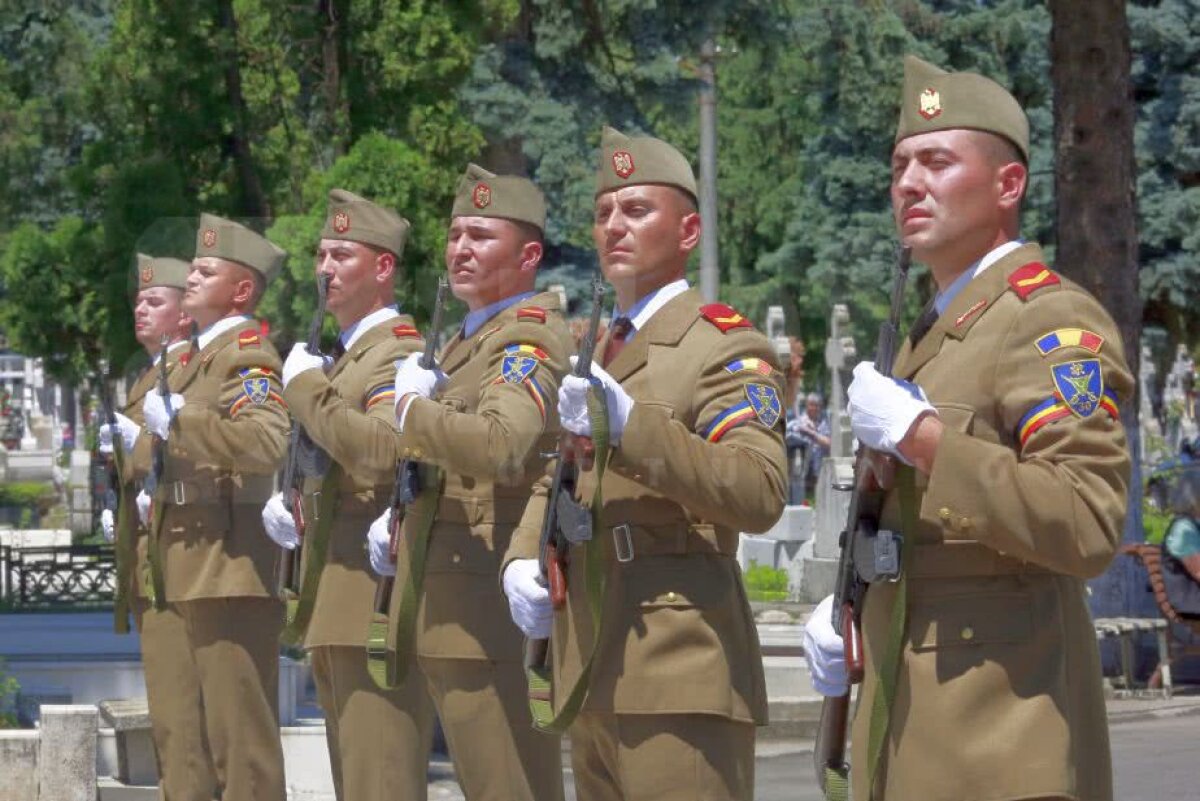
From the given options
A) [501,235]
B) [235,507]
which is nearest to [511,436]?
[501,235]

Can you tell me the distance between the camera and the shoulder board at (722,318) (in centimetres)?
552

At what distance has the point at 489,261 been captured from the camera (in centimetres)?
670

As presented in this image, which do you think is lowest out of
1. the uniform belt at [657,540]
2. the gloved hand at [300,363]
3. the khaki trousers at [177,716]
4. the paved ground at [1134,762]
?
the paved ground at [1134,762]

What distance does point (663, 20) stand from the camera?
20453mm

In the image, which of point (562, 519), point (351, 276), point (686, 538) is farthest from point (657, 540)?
point (351, 276)

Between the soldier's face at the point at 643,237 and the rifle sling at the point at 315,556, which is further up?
the soldier's face at the point at 643,237

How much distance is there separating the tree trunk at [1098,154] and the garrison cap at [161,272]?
6.51 meters

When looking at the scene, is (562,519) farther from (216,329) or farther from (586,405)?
(216,329)

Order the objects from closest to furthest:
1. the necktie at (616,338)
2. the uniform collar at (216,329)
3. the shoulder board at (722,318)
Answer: the shoulder board at (722,318) < the necktie at (616,338) < the uniform collar at (216,329)

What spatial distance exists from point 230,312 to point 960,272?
14.4ft

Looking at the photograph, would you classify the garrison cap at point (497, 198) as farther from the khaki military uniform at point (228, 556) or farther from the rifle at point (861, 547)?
the rifle at point (861, 547)

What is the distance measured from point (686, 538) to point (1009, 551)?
130 centimetres

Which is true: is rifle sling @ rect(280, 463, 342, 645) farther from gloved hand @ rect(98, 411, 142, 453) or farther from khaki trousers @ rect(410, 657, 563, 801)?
gloved hand @ rect(98, 411, 142, 453)

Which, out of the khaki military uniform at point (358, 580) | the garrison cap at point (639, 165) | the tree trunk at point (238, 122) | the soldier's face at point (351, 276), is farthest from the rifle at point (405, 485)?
the tree trunk at point (238, 122)
